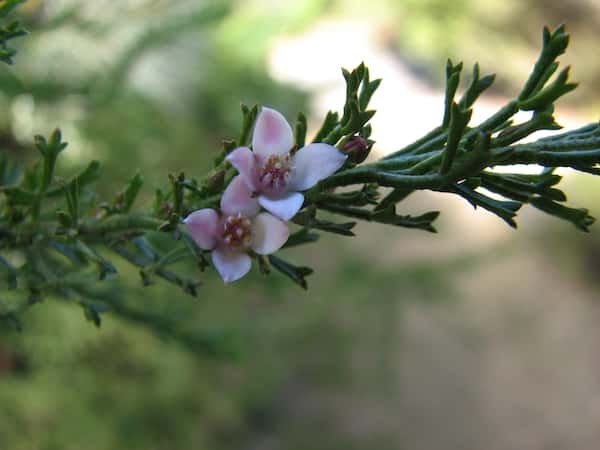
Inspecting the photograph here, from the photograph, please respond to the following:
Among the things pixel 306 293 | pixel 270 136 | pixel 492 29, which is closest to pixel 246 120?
pixel 270 136

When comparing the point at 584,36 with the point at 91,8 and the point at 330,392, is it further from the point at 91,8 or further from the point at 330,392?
the point at 91,8

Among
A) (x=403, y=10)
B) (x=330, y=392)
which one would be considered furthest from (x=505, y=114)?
(x=403, y=10)

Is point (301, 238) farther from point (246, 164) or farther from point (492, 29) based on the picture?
point (492, 29)

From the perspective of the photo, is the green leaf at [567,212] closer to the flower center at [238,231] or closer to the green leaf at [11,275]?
the flower center at [238,231]

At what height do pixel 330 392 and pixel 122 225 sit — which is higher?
pixel 122 225

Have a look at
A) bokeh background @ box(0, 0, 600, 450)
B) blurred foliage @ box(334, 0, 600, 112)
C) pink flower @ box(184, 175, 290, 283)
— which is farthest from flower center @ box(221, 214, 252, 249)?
blurred foliage @ box(334, 0, 600, 112)

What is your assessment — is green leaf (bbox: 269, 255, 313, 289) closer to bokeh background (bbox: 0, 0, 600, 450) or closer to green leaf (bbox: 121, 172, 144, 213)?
green leaf (bbox: 121, 172, 144, 213)

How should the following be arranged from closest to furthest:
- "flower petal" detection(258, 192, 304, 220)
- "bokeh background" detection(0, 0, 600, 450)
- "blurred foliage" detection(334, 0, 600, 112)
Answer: "flower petal" detection(258, 192, 304, 220), "bokeh background" detection(0, 0, 600, 450), "blurred foliage" detection(334, 0, 600, 112)

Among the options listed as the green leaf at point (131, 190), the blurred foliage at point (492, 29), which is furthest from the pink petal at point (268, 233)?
the blurred foliage at point (492, 29)
